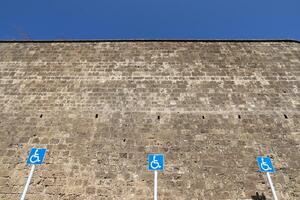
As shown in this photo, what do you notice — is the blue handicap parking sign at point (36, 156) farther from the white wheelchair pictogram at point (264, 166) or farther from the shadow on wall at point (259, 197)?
the white wheelchair pictogram at point (264, 166)

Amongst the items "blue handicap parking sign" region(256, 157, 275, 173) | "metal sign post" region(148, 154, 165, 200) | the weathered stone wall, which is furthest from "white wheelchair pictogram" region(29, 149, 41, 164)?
"blue handicap parking sign" region(256, 157, 275, 173)

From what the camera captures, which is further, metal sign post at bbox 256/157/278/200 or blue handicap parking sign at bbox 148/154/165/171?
blue handicap parking sign at bbox 148/154/165/171

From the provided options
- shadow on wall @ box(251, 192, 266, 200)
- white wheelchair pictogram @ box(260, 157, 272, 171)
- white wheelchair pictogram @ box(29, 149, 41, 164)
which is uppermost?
white wheelchair pictogram @ box(29, 149, 41, 164)

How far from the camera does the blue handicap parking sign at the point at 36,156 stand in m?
5.38

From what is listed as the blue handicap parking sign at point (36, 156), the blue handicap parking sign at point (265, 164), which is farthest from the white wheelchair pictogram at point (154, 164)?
the blue handicap parking sign at point (36, 156)

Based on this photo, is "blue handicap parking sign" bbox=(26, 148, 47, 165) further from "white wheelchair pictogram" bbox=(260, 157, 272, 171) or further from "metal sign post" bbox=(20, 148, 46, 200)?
"white wheelchair pictogram" bbox=(260, 157, 272, 171)

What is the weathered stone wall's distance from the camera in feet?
17.8

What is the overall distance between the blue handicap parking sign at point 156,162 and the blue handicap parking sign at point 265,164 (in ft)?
7.94

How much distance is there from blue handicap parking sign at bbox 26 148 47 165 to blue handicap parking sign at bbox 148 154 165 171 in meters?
2.71

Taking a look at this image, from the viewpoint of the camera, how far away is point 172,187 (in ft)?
17.5

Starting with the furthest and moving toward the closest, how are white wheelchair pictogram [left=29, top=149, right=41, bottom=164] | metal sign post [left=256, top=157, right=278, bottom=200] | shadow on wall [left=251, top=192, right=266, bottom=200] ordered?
1. white wheelchair pictogram [left=29, top=149, right=41, bottom=164]
2. metal sign post [left=256, top=157, right=278, bottom=200]
3. shadow on wall [left=251, top=192, right=266, bottom=200]

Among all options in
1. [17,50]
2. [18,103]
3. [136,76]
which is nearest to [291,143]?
[136,76]

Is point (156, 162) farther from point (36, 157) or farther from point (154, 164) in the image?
point (36, 157)

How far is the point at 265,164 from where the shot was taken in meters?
5.39
